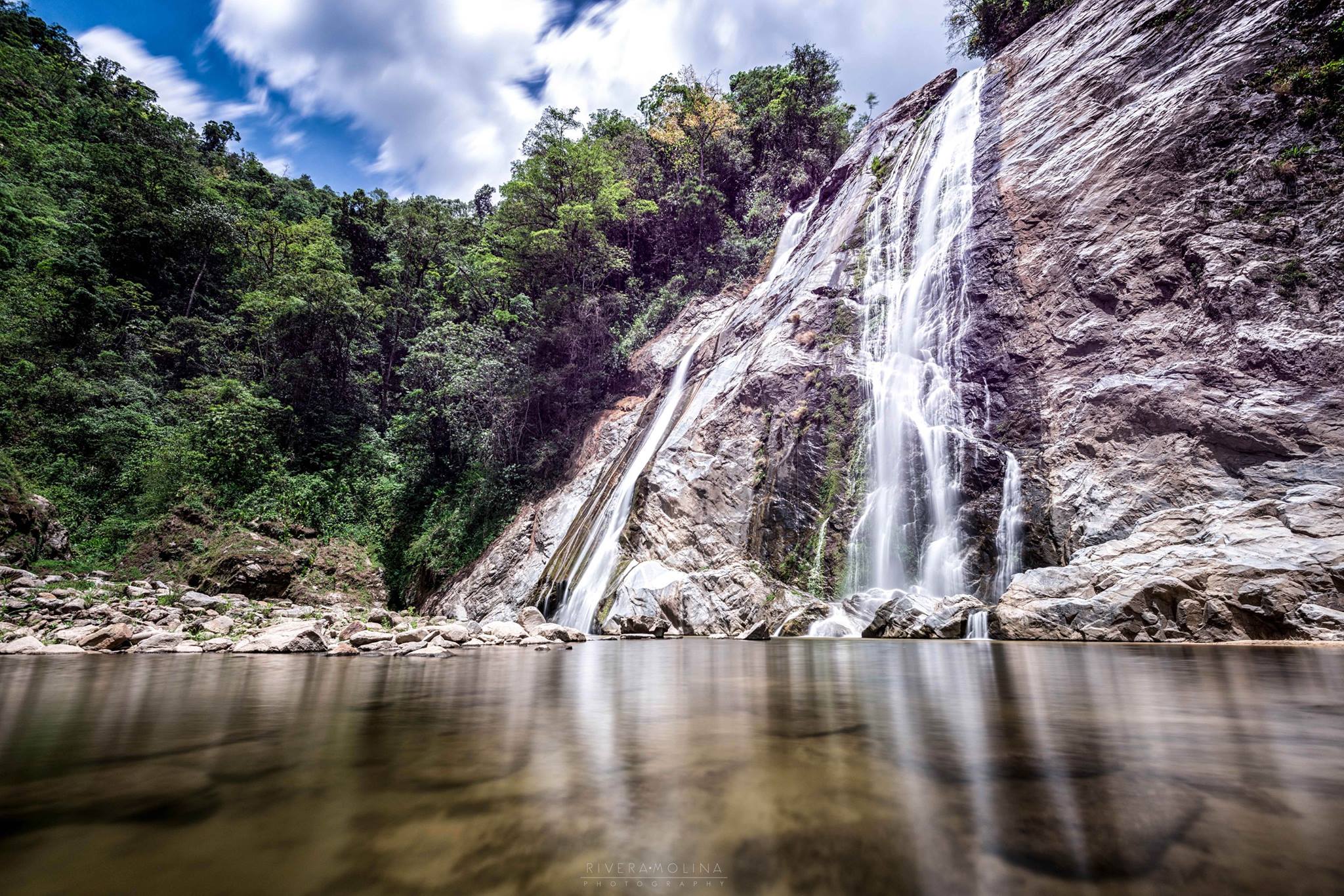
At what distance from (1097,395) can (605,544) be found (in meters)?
9.62

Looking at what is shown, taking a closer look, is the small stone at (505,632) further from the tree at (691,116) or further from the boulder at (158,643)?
the tree at (691,116)

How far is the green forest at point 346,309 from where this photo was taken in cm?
1617

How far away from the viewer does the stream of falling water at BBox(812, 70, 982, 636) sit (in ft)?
31.4

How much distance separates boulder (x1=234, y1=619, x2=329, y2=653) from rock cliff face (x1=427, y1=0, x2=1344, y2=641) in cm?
493

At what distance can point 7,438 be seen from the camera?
582 inches

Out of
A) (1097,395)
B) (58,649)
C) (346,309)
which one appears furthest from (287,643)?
(346,309)

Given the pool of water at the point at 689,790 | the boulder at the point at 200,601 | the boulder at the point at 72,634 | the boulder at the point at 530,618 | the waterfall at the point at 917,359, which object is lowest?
the pool of water at the point at 689,790

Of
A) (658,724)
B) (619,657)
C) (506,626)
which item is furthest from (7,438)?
(658,724)

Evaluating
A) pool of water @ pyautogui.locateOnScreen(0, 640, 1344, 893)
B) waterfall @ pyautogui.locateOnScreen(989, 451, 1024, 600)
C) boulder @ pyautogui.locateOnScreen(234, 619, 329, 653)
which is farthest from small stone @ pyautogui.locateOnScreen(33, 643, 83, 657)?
waterfall @ pyautogui.locateOnScreen(989, 451, 1024, 600)

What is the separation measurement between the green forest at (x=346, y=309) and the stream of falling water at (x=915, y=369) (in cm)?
816

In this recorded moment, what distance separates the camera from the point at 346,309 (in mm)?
19844

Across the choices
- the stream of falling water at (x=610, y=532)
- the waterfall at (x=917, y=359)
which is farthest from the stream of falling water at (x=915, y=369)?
the stream of falling water at (x=610, y=532)

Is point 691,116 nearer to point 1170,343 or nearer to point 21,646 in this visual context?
point 1170,343

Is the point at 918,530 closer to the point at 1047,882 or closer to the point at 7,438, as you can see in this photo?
the point at 1047,882
